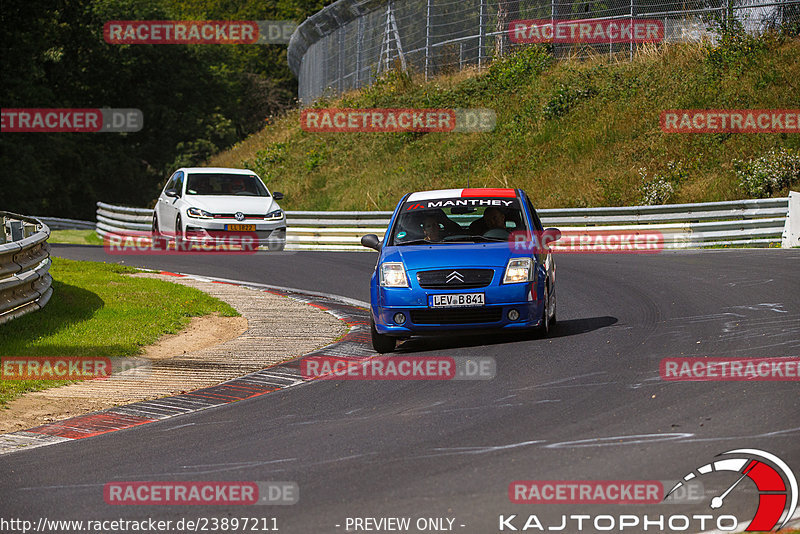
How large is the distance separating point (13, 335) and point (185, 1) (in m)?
80.7

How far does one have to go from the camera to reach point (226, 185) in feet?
76.0

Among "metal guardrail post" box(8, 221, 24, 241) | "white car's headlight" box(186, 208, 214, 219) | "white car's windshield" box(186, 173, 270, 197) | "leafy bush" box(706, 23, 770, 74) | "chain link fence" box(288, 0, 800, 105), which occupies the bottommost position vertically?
"metal guardrail post" box(8, 221, 24, 241)

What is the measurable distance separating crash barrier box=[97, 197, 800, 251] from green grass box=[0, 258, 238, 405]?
9.30 metres

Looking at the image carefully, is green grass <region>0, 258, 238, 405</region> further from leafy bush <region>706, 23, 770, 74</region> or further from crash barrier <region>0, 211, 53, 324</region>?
leafy bush <region>706, 23, 770, 74</region>

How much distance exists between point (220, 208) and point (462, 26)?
15.7 m

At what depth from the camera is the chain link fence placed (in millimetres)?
31766

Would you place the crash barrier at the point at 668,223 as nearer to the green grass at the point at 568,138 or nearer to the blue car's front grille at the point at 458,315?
the green grass at the point at 568,138

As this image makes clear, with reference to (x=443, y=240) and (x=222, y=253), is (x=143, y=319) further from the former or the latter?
(x=222, y=253)

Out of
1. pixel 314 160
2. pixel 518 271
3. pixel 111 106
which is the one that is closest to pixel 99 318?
pixel 518 271

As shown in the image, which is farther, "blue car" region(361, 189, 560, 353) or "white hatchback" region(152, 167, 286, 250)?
"white hatchback" region(152, 167, 286, 250)

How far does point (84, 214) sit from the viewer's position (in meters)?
55.1

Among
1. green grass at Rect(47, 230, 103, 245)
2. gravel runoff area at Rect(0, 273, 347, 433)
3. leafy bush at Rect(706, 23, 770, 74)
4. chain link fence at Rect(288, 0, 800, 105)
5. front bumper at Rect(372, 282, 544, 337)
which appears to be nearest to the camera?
gravel runoff area at Rect(0, 273, 347, 433)

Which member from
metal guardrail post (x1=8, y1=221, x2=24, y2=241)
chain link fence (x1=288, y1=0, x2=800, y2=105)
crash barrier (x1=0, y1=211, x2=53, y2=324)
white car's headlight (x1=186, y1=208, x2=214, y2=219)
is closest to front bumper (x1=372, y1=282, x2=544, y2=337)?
crash barrier (x1=0, y1=211, x2=53, y2=324)

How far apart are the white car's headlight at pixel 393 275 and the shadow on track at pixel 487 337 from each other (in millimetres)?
706
